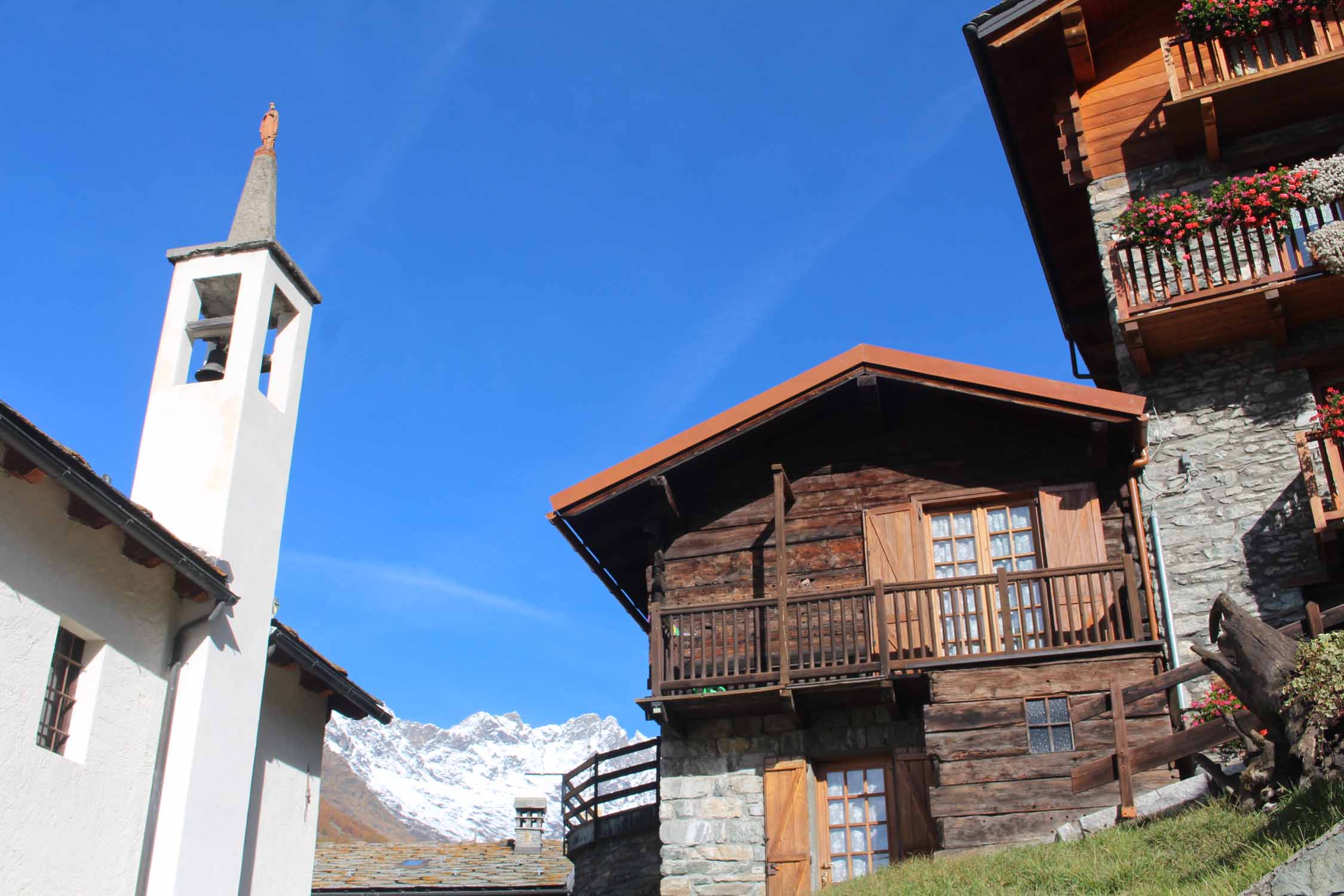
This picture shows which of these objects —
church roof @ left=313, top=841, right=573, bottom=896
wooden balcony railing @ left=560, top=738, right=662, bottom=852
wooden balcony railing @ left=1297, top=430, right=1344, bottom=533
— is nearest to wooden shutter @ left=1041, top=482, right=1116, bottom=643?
wooden balcony railing @ left=1297, top=430, right=1344, bottom=533

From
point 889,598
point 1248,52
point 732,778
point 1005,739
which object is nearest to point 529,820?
point 732,778

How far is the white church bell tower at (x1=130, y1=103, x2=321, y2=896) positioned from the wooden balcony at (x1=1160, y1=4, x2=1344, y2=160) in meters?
10.4

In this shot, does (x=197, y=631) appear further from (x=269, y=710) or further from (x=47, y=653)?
(x=269, y=710)

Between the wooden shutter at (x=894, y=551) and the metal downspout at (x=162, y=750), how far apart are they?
22.9ft

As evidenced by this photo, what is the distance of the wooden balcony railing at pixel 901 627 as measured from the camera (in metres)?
13.5

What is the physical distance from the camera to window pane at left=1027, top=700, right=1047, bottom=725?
42.8ft

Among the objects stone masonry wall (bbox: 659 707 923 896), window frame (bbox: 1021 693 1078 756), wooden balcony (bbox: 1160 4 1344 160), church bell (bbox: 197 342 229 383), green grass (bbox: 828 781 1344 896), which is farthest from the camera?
wooden balcony (bbox: 1160 4 1344 160)

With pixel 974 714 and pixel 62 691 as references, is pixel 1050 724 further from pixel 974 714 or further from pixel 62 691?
pixel 62 691

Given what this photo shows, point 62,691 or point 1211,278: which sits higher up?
point 1211,278

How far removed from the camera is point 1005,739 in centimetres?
1298

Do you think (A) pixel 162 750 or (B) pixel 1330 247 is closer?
(A) pixel 162 750

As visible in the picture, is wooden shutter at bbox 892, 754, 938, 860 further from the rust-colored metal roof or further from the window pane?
the rust-colored metal roof

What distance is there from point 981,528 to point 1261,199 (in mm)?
4824

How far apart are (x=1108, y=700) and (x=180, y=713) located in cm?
817
